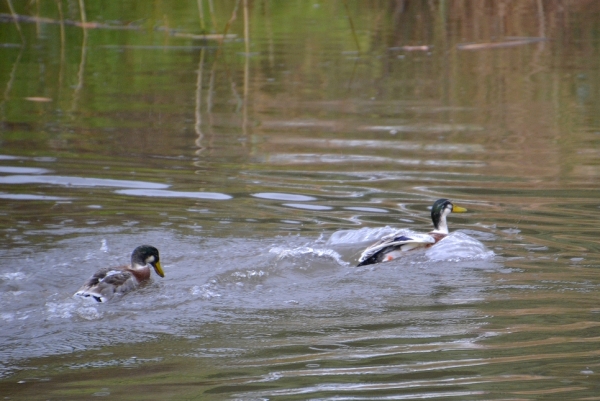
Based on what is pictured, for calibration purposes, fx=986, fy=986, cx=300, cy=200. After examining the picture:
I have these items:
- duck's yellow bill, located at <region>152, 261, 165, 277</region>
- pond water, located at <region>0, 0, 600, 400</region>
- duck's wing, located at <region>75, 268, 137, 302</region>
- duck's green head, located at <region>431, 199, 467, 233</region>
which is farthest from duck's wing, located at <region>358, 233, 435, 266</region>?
duck's wing, located at <region>75, 268, 137, 302</region>

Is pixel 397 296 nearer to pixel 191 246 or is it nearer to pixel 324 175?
pixel 191 246

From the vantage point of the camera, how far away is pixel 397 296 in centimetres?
655

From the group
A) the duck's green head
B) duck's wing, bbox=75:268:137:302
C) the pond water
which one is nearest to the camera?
the pond water

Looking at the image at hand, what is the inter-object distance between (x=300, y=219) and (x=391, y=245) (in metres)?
1.00

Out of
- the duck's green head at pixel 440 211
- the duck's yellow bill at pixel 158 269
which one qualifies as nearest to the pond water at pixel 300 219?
the duck's yellow bill at pixel 158 269

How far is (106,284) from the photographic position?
6625 mm

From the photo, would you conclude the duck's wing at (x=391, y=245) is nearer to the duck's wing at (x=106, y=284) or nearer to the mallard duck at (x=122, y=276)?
the mallard duck at (x=122, y=276)

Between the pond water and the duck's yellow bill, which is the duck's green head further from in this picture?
the duck's yellow bill

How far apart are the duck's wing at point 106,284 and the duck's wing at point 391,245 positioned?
5.92 ft

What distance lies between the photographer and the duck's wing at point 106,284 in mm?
6504

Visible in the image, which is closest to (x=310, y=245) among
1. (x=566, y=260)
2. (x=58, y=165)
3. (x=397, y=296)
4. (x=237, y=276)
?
(x=237, y=276)

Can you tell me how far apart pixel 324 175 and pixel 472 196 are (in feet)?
5.08

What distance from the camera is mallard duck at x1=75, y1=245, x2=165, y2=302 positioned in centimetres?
654

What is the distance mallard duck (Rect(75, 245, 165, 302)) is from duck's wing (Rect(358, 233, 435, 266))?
1.58 metres
